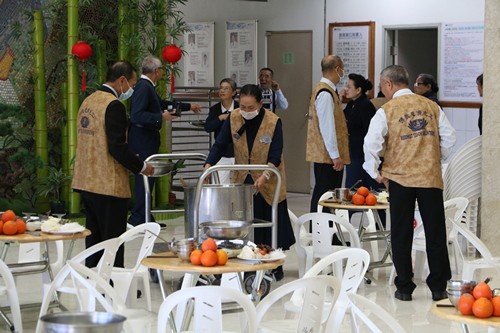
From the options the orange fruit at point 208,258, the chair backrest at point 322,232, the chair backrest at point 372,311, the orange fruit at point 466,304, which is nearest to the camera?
the chair backrest at point 372,311

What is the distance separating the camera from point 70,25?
11.9 metres

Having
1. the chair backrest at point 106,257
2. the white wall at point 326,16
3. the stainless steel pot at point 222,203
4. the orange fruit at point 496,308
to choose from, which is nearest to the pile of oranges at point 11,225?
the chair backrest at point 106,257

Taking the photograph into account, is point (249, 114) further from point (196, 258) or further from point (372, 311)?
point (372, 311)

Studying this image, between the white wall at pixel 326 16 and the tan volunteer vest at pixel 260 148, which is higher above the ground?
the white wall at pixel 326 16

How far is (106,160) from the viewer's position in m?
7.61

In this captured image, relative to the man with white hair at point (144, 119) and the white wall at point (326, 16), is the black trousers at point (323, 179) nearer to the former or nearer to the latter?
the man with white hair at point (144, 119)

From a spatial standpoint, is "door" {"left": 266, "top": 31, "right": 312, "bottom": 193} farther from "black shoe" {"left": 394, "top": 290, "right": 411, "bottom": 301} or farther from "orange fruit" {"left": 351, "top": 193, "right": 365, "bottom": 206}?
"black shoe" {"left": 394, "top": 290, "right": 411, "bottom": 301}

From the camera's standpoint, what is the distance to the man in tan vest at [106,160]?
296 inches

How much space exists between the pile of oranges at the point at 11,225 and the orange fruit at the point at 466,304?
3266 millimetres

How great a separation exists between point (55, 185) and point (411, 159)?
5.25m

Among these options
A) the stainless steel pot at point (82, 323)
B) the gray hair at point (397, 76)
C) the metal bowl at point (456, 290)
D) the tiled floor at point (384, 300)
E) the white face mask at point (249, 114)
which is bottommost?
the tiled floor at point (384, 300)

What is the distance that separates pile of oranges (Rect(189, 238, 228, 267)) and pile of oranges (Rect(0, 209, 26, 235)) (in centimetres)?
164

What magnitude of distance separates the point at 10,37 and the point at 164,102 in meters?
2.58

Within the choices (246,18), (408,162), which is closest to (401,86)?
(408,162)
